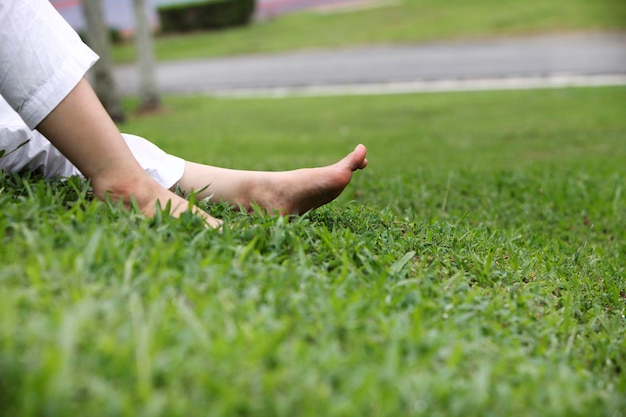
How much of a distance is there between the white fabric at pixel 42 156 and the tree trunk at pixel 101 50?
778 centimetres

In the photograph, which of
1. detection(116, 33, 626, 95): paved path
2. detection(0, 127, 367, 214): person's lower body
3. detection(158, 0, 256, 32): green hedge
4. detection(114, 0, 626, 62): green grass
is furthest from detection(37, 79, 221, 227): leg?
detection(158, 0, 256, 32): green hedge

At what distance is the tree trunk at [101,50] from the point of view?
979 cm

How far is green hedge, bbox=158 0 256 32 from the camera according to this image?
81.9 ft

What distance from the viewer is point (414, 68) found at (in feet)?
46.2

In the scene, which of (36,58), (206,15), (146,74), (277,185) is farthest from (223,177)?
(206,15)

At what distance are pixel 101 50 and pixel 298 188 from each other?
8300 millimetres

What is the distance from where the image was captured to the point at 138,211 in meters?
1.95

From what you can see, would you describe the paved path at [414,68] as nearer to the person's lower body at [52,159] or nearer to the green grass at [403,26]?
the green grass at [403,26]

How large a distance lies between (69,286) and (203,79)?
1465 centimetres

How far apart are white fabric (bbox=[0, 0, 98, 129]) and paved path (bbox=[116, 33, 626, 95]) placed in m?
10.1

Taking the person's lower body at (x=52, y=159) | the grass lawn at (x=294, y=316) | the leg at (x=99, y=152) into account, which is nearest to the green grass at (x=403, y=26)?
the grass lawn at (x=294, y=316)

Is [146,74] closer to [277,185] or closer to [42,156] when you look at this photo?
[42,156]

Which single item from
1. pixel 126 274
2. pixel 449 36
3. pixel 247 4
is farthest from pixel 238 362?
pixel 247 4

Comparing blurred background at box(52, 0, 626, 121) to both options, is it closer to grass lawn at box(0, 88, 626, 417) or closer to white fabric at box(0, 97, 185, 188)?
white fabric at box(0, 97, 185, 188)
